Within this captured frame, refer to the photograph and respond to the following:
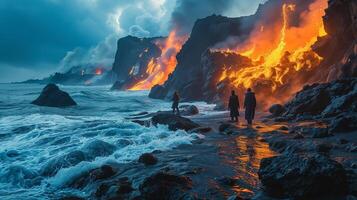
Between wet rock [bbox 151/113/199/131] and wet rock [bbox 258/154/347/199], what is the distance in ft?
40.9

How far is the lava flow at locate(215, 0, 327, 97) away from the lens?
1533 inches

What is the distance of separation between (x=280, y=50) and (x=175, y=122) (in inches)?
1289

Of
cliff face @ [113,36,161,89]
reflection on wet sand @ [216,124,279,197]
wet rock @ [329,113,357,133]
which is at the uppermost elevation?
cliff face @ [113,36,161,89]

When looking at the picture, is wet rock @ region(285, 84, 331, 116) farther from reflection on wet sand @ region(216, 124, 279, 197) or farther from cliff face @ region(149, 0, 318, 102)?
cliff face @ region(149, 0, 318, 102)

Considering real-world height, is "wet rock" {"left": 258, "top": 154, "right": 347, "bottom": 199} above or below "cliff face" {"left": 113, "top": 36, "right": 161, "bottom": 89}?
below

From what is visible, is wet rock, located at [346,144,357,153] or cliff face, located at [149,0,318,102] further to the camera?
cliff face, located at [149,0,318,102]

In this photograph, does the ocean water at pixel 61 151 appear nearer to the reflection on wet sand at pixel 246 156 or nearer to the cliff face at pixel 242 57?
the reflection on wet sand at pixel 246 156

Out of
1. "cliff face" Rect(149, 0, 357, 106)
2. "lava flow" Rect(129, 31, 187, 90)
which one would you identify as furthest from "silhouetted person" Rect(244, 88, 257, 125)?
"lava flow" Rect(129, 31, 187, 90)

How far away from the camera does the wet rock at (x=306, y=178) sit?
22.0ft

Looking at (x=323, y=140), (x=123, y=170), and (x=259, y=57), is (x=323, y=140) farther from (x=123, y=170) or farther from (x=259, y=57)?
(x=259, y=57)

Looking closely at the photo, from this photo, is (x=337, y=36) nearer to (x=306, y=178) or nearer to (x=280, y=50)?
(x=280, y=50)

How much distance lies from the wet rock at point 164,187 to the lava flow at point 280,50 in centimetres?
2731

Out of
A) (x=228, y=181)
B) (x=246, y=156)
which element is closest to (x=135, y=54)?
(x=246, y=156)

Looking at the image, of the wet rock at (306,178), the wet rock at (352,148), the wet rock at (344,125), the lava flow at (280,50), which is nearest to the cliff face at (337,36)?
the lava flow at (280,50)
